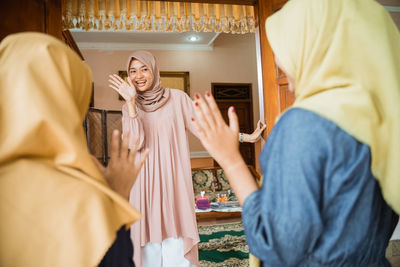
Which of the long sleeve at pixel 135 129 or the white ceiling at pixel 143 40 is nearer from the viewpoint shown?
the long sleeve at pixel 135 129

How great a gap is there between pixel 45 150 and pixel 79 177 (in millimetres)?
91

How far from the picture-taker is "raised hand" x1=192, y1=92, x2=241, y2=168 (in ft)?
2.80

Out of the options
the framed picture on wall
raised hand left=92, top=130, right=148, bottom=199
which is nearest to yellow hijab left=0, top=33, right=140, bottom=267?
raised hand left=92, top=130, right=148, bottom=199

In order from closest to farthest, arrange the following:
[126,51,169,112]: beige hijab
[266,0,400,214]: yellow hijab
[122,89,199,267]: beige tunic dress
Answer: [266,0,400,214]: yellow hijab → [122,89,199,267]: beige tunic dress → [126,51,169,112]: beige hijab

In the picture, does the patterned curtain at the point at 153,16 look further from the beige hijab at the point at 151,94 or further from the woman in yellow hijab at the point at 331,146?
the woman in yellow hijab at the point at 331,146

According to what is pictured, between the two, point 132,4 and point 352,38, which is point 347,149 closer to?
point 352,38

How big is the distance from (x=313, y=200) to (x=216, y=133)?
318 mm

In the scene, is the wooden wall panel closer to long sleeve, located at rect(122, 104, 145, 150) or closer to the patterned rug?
long sleeve, located at rect(122, 104, 145, 150)

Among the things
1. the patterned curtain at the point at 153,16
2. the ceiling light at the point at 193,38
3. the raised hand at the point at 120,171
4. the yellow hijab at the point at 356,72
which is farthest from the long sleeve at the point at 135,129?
the ceiling light at the point at 193,38

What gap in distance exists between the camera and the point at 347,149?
0.70 m

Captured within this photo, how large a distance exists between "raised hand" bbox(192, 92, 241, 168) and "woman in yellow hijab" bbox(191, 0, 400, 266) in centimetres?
10

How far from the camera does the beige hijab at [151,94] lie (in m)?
2.28

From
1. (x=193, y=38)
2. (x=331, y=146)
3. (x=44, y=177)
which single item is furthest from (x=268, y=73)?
(x=193, y=38)

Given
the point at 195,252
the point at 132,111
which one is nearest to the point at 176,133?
the point at 132,111
